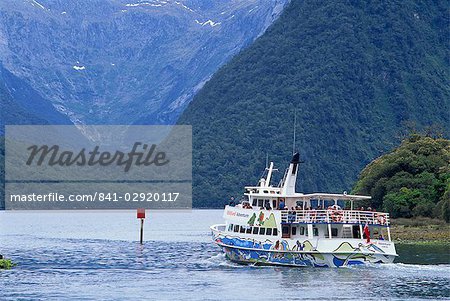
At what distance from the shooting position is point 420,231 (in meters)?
121

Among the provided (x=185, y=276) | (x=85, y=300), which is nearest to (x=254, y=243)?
(x=185, y=276)

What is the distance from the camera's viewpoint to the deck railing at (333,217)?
81.4m

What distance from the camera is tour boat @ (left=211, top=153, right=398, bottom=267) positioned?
81062mm

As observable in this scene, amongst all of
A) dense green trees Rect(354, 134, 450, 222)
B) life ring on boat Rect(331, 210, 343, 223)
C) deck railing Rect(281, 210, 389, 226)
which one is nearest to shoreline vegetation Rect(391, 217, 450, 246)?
dense green trees Rect(354, 134, 450, 222)

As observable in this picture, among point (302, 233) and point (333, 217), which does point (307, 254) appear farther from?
point (333, 217)

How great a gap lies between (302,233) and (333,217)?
2.98 m

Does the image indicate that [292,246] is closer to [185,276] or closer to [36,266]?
[185,276]

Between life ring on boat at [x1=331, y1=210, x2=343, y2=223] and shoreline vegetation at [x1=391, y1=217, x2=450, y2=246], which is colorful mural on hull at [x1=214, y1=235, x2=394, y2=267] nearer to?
life ring on boat at [x1=331, y1=210, x2=343, y2=223]

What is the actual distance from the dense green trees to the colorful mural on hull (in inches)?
1822

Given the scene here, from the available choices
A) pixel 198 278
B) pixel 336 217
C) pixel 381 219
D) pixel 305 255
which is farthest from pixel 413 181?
pixel 198 278

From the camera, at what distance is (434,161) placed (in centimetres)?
14188

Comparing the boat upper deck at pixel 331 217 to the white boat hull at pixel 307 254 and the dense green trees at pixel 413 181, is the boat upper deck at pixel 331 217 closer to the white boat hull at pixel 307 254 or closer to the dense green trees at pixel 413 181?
the white boat hull at pixel 307 254

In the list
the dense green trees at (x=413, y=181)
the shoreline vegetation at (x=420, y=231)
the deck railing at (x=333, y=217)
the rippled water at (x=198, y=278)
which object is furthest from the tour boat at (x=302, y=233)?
the dense green trees at (x=413, y=181)

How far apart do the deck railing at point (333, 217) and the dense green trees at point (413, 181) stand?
1774 inches
